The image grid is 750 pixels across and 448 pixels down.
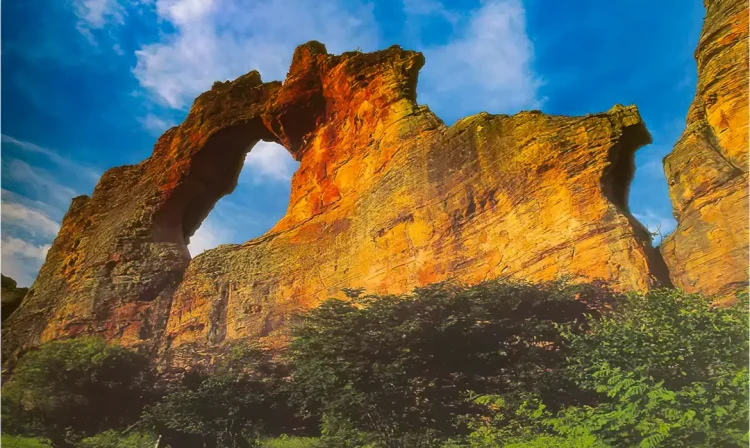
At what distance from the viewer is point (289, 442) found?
1426cm

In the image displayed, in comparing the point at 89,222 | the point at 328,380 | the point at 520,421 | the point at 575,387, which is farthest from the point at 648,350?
the point at 89,222

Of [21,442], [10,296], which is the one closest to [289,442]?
[21,442]

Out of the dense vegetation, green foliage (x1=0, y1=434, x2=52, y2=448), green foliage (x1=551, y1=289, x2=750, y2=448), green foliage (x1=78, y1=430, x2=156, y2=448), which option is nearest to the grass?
the dense vegetation

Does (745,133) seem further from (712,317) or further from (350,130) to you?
(350,130)

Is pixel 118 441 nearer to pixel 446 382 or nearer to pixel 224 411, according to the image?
pixel 224 411

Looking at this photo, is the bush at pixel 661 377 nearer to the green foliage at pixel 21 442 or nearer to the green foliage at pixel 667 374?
the green foliage at pixel 667 374

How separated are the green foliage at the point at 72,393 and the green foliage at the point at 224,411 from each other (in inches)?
86.4

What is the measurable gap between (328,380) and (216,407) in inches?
216

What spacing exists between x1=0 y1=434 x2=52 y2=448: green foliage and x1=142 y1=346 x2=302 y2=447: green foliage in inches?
118

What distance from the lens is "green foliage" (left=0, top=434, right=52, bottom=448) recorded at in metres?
13.8

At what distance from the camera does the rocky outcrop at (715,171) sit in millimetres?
10922

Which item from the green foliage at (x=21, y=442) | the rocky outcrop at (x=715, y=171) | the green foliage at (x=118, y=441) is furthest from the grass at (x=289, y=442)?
the rocky outcrop at (x=715, y=171)

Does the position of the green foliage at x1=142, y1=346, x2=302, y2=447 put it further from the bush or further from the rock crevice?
the bush

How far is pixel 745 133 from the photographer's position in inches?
456
